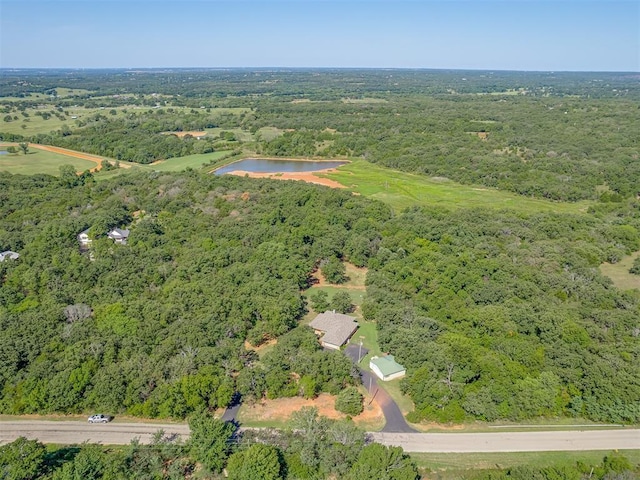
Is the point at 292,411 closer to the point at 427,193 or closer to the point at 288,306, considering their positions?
the point at 288,306

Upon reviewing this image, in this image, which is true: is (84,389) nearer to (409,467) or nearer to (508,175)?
(409,467)

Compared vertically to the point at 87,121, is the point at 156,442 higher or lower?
lower

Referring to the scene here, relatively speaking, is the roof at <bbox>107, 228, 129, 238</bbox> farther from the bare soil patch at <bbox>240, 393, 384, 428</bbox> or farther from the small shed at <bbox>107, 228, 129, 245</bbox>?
the bare soil patch at <bbox>240, 393, 384, 428</bbox>

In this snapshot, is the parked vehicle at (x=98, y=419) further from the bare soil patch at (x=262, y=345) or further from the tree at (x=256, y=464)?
the bare soil patch at (x=262, y=345)

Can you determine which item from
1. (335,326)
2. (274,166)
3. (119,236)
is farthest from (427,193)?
(119,236)

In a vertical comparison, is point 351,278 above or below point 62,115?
below

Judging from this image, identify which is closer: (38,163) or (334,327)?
(334,327)

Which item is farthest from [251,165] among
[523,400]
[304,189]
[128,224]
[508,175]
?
[523,400]
